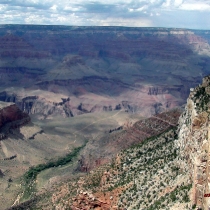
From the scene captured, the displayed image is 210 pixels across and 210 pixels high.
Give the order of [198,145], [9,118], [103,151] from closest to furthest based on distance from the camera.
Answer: [198,145]
[103,151]
[9,118]

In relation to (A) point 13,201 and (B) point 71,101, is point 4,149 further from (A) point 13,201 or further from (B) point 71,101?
(B) point 71,101

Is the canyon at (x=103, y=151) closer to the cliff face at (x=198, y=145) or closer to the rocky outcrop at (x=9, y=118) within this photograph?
the cliff face at (x=198, y=145)

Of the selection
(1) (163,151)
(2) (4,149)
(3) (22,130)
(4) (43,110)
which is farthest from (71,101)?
(1) (163,151)

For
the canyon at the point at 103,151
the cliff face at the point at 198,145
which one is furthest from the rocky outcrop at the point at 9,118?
the cliff face at the point at 198,145

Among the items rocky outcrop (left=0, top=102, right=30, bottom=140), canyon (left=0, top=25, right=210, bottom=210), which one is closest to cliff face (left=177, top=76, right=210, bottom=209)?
canyon (left=0, top=25, right=210, bottom=210)

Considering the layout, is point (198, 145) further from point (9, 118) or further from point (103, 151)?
point (9, 118)

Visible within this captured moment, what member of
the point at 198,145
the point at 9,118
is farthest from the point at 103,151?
the point at 198,145

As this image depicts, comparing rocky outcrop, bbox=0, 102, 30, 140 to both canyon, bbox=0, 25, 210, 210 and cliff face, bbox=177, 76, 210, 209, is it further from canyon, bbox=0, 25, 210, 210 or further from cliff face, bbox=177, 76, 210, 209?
cliff face, bbox=177, 76, 210, 209

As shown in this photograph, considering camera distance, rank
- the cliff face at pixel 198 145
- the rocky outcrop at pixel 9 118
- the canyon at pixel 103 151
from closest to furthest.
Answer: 1. the cliff face at pixel 198 145
2. the canyon at pixel 103 151
3. the rocky outcrop at pixel 9 118
